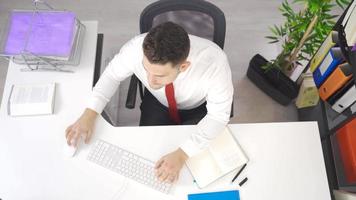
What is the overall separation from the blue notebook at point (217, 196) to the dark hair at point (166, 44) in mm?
587

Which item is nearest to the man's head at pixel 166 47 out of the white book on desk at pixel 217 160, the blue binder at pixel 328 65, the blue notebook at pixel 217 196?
the white book on desk at pixel 217 160

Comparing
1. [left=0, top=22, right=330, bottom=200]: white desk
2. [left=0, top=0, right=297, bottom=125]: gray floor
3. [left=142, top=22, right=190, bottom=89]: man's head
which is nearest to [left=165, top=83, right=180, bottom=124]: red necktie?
[left=0, top=22, right=330, bottom=200]: white desk

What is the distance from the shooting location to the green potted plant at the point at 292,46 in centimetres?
170

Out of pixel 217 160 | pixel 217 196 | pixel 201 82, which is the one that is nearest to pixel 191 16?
pixel 201 82

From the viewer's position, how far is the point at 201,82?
1361 mm

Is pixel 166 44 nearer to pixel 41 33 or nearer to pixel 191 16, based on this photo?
pixel 191 16

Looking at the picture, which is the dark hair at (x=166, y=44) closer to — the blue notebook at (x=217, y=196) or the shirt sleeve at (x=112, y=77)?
the shirt sleeve at (x=112, y=77)

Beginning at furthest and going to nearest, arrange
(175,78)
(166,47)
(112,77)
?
(112,77) < (175,78) < (166,47)

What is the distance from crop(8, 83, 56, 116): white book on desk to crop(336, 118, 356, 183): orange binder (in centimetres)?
151

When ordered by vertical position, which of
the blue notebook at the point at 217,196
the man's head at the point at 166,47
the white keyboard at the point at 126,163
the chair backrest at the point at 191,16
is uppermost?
the chair backrest at the point at 191,16

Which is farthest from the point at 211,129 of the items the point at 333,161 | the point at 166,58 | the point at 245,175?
the point at 333,161

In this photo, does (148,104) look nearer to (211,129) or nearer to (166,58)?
(211,129)

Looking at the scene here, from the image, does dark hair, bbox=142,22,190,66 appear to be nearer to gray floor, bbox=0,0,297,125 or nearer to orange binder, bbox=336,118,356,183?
orange binder, bbox=336,118,356,183

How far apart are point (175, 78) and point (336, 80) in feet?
3.10
